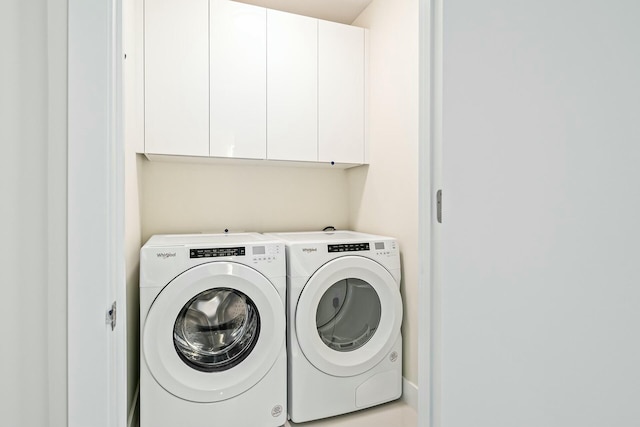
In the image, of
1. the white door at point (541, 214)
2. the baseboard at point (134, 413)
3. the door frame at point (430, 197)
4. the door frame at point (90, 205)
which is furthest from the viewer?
the baseboard at point (134, 413)

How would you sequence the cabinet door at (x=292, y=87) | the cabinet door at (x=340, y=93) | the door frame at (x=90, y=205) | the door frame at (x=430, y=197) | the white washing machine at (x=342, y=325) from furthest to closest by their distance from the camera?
the cabinet door at (x=340, y=93) < the cabinet door at (x=292, y=87) < the white washing machine at (x=342, y=325) < the door frame at (x=90, y=205) < the door frame at (x=430, y=197)

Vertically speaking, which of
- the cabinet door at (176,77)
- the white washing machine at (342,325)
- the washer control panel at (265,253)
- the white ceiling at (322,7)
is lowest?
the white washing machine at (342,325)

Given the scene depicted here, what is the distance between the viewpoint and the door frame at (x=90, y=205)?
→ 2.52 feet

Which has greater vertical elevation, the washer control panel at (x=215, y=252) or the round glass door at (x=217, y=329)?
the washer control panel at (x=215, y=252)

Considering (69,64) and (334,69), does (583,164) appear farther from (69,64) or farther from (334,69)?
(334,69)

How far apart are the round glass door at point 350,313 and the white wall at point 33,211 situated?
4.44 feet

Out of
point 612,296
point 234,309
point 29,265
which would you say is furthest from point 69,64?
point 234,309

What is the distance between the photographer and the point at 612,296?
0.37 m

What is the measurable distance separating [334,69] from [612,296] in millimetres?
2256

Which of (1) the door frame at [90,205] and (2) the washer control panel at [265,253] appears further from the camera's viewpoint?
(2) the washer control panel at [265,253]

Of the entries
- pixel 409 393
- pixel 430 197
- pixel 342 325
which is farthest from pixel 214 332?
pixel 430 197

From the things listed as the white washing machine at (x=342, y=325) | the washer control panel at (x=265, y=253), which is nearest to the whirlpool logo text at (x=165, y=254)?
the washer control panel at (x=265, y=253)

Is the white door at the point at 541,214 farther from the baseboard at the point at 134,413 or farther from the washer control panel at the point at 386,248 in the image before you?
the baseboard at the point at 134,413

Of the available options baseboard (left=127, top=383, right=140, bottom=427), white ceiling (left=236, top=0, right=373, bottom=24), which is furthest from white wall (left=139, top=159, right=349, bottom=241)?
white ceiling (left=236, top=0, right=373, bottom=24)
